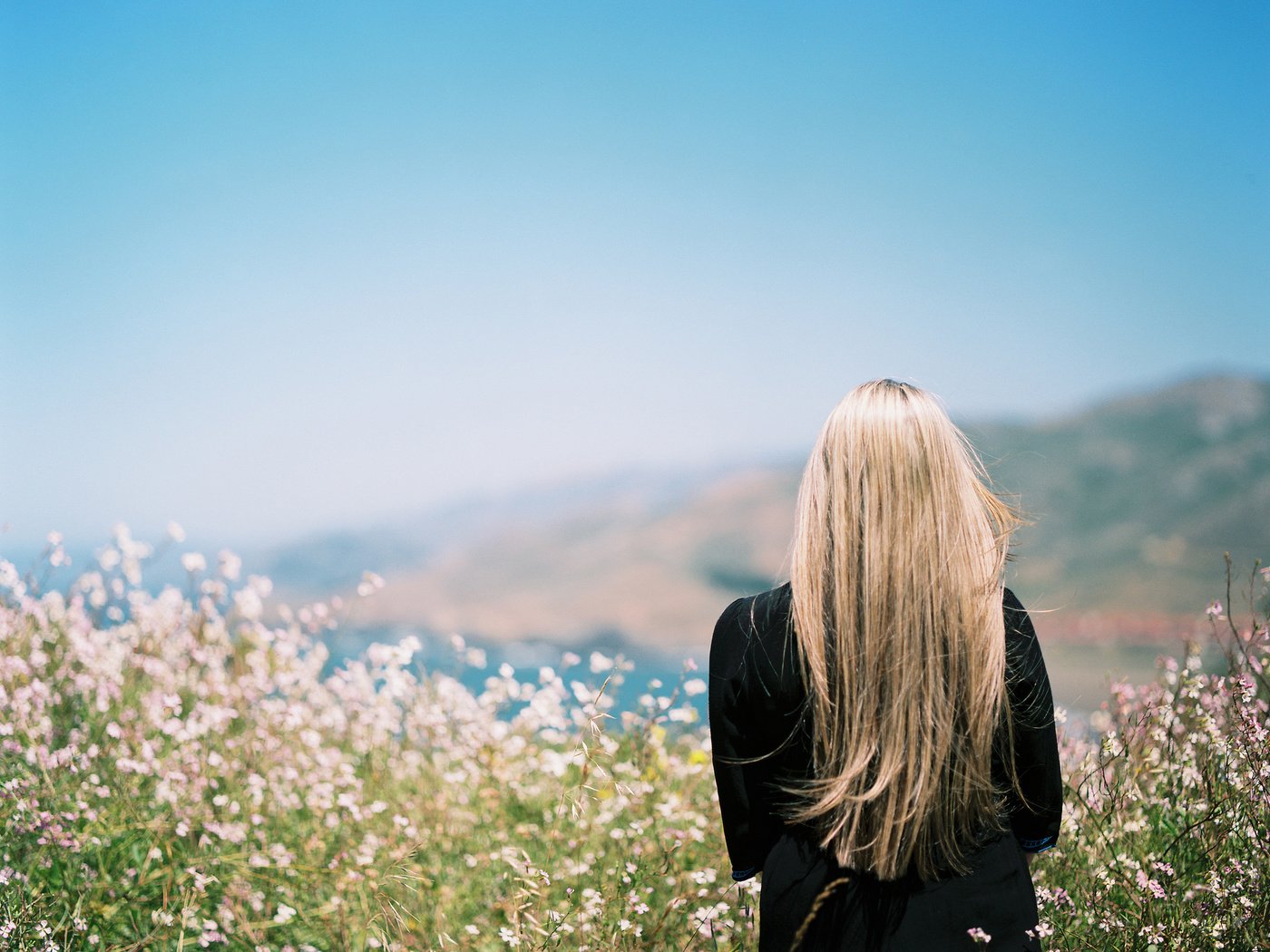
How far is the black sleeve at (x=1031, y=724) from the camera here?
2.35m

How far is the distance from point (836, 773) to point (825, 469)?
0.75 metres

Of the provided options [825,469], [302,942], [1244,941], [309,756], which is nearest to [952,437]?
[825,469]

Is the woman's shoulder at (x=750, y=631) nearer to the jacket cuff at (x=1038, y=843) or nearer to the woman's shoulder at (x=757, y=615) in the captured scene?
the woman's shoulder at (x=757, y=615)

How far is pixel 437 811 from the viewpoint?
4707mm

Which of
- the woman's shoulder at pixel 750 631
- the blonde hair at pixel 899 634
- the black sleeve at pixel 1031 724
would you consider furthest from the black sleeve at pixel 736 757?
the black sleeve at pixel 1031 724

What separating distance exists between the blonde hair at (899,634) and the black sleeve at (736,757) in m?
0.18

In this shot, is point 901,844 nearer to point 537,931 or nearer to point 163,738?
point 537,931

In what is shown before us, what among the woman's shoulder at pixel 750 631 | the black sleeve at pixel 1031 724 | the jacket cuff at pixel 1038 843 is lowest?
the jacket cuff at pixel 1038 843

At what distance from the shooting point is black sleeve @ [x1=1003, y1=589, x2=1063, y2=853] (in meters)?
2.35

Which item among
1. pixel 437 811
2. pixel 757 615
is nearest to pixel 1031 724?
pixel 757 615

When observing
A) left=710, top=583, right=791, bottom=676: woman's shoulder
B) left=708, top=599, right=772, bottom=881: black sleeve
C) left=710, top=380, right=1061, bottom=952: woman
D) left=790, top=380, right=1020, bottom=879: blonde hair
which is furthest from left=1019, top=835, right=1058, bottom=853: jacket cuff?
→ left=710, top=583, right=791, bottom=676: woman's shoulder

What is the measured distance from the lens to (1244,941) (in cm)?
290

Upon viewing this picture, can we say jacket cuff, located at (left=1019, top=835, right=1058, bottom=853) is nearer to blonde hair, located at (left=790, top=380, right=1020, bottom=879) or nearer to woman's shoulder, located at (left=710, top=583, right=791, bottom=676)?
blonde hair, located at (left=790, top=380, right=1020, bottom=879)

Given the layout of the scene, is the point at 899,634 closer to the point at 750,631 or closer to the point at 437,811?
the point at 750,631
